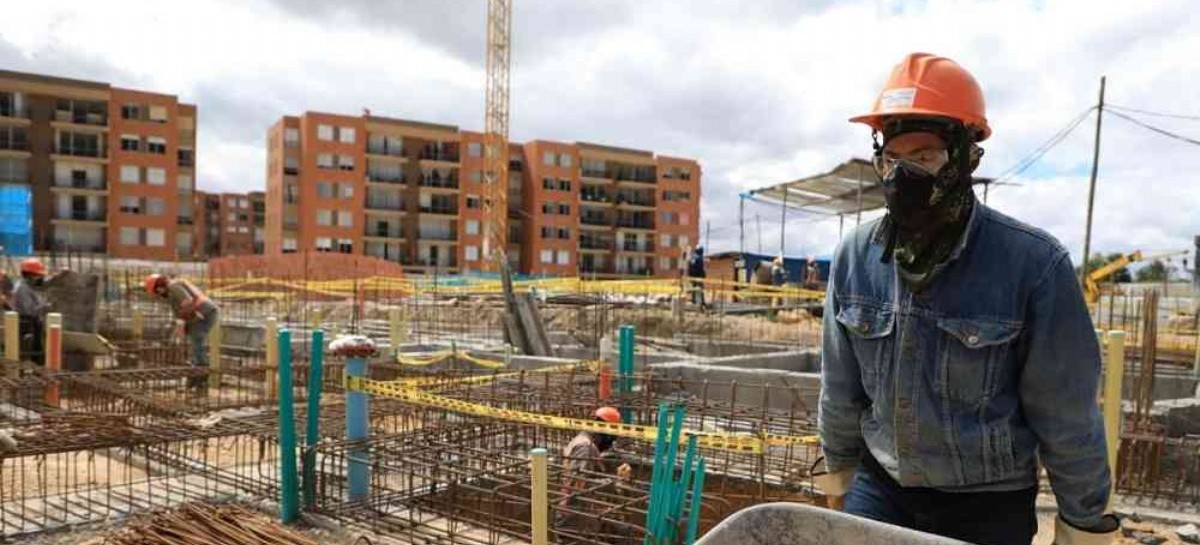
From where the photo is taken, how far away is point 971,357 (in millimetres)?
2070

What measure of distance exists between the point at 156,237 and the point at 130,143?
20.8 ft

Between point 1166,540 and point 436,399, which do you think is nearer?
point 436,399

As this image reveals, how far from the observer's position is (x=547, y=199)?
68062 mm

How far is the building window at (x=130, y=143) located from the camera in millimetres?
53531

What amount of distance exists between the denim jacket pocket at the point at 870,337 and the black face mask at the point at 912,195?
11.0 inches

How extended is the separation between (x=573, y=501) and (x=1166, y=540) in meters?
4.22

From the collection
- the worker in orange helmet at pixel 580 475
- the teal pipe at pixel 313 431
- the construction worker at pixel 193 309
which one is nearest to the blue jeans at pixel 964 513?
the worker in orange helmet at pixel 580 475

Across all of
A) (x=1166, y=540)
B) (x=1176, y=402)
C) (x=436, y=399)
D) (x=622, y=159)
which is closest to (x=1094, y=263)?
(x=622, y=159)

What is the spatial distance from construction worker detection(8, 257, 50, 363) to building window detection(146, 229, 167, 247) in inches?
1844

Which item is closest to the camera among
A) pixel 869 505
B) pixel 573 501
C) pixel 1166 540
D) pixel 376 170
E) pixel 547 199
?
pixel 869 505

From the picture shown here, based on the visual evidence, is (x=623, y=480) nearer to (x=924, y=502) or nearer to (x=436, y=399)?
(x=436, y=399)

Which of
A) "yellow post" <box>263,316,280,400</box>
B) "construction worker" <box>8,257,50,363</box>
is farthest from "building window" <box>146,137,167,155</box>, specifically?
"yellow post" <box>263,316,280,400</box>

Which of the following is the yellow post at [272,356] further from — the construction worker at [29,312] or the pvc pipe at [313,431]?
the construction worker at [29,312]

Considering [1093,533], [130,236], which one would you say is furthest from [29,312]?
[130,236]
